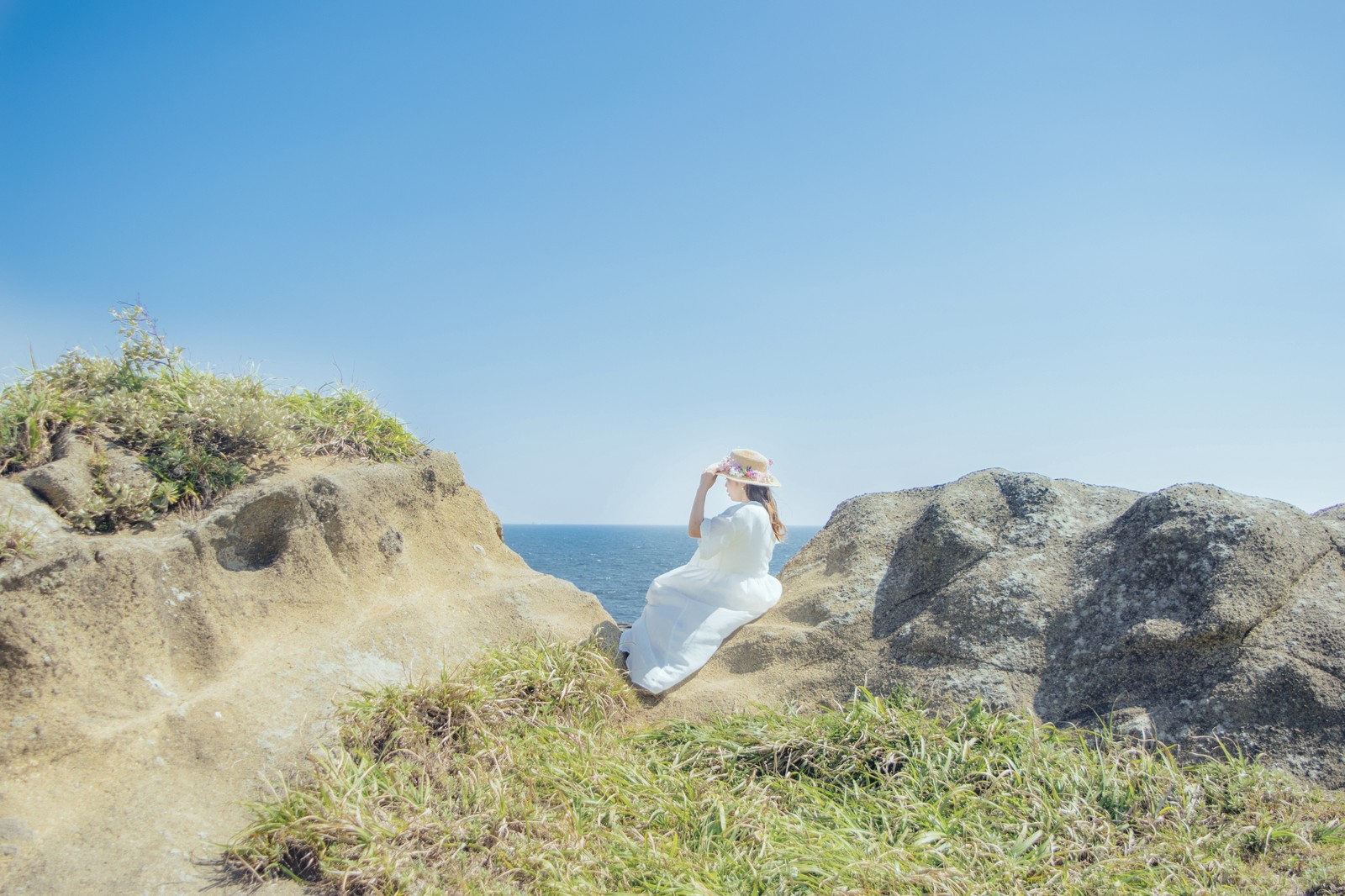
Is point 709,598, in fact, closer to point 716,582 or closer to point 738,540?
point 716,582

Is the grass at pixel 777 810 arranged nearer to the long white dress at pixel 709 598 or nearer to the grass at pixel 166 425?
the long white dress at pixel 709 598

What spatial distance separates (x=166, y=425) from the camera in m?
7.61

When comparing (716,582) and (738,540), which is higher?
(738,540)

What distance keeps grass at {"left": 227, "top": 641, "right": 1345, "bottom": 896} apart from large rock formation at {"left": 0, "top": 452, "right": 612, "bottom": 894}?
1.71ft

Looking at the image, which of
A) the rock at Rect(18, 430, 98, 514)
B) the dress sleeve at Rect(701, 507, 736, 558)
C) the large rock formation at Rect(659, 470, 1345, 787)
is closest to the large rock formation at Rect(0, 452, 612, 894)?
the rock at Rect(18, 430, 98, 514)

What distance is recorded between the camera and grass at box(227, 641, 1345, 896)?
432 centimetres

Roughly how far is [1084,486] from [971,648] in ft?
7.66

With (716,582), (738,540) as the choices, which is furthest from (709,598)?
(738,540)

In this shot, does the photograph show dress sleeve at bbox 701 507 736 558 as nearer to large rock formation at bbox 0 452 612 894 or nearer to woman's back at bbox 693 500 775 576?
woman's back at bbox 693 500 775 576

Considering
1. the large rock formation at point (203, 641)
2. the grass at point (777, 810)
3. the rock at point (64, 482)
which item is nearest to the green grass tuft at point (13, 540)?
the large rock formation at point (203, 641)

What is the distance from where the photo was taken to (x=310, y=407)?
8.83 metres

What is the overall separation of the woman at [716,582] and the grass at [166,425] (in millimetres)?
3543

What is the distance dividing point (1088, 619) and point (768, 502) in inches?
115

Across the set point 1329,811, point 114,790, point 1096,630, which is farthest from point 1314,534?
point 114,790
